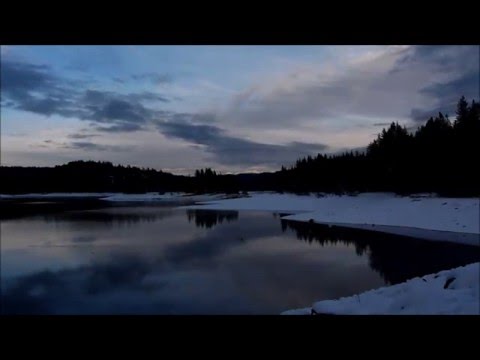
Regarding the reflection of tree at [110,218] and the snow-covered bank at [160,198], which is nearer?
the reflection of tree at [110,218]

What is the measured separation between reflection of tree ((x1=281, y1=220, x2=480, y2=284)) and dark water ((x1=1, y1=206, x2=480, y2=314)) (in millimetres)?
33

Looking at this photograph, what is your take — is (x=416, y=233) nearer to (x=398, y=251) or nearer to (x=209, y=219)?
(x=398, y=251)

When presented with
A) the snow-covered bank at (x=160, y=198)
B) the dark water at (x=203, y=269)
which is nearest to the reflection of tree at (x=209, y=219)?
the dark water at (x=203, y=269)

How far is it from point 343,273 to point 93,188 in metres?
68.5

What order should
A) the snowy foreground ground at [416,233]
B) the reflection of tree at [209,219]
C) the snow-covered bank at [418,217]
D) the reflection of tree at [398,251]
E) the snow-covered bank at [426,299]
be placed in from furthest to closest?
the reflection of tree at [209,219] → the snow-covered bank at [418,217] → the reflection of tree at [398,251] → the snowy foreground ground at [416,233] → the snow-covered bank at [426,299]

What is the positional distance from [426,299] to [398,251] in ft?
31.3

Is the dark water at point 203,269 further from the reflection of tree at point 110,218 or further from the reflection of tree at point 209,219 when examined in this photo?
the reflection of tree at point 110,218

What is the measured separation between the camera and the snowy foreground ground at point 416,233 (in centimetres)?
552

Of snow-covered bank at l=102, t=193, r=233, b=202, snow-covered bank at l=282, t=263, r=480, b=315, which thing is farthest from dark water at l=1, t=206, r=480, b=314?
snow-covered bank at l=102, t=193, r=233, b=202

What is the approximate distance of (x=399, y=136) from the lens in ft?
131

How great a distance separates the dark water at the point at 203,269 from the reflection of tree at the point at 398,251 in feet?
0.11

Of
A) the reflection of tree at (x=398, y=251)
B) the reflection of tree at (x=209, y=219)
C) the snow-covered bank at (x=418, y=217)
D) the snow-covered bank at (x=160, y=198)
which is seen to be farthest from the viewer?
the snow-covered bank at (x=160, y=198)
